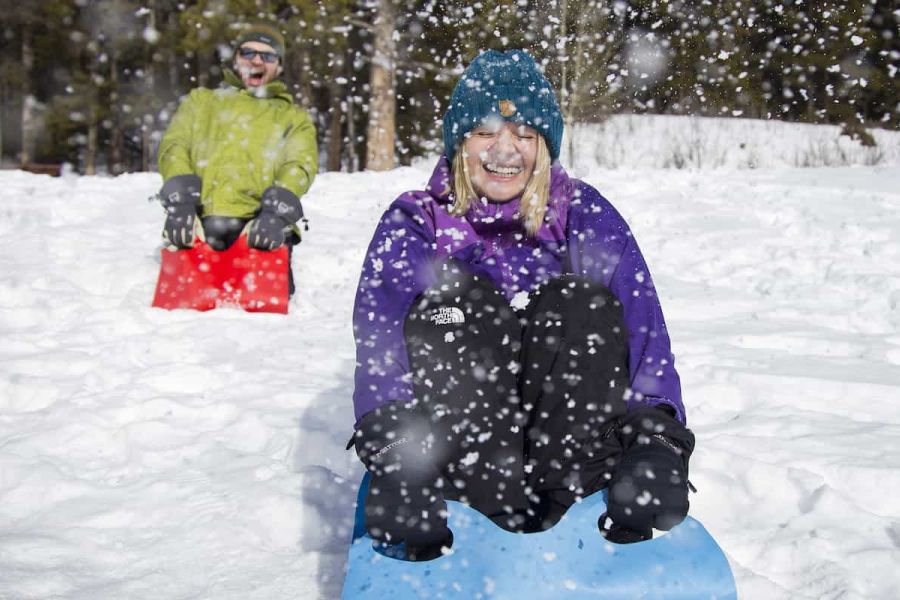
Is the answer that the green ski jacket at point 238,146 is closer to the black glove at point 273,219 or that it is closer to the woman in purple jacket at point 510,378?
the black glove at point 273,219

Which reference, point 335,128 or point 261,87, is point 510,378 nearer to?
point 261,87

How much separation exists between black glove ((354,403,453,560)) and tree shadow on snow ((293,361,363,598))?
348 millimetres

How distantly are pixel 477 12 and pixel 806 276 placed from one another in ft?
19.0

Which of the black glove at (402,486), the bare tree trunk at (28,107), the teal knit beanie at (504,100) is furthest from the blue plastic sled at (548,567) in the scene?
the bare tree trunk at (28,107)

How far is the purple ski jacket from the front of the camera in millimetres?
1524

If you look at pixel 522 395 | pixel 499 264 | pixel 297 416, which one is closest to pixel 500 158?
pixel 499 264

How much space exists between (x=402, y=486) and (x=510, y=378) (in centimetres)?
34

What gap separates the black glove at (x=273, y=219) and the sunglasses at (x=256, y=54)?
793 millimetres

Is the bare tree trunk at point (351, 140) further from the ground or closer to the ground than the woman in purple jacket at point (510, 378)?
further from the ground

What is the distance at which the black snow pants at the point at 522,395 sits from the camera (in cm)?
148

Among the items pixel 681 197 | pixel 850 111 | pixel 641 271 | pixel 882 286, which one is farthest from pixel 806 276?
pixel 850 111

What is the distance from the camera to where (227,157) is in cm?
391

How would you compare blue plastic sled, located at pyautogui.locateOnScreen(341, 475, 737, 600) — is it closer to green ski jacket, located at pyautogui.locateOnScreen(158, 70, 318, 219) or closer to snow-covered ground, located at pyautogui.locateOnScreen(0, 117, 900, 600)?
snow-covered ground, located at pyautogui.locateOnScreen(0, 117, 900, 600)

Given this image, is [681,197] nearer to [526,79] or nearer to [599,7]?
[599,7]
